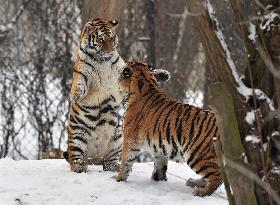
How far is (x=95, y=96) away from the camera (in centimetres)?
566

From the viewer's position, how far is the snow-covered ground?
4.38m

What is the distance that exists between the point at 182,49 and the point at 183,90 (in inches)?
25.4

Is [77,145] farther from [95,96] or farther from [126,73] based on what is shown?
[126,73]

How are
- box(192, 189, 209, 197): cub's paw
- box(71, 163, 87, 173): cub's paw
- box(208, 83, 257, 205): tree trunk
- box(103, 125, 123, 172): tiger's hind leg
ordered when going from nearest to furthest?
box(208, 83, 257, 205): tree trunk → box(192, 189, 209, 197): cub's paw → box(71, 163, 87, 173): cub's paw → box(103, 125, 123, 172): tiger's hind leg

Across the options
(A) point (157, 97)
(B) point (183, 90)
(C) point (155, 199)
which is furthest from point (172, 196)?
(B) point (183, 90)

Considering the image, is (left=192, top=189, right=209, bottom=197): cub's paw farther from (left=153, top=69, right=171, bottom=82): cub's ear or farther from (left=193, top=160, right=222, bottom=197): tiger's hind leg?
(left=153, top=69, right=171, bottom=82): cub's ear

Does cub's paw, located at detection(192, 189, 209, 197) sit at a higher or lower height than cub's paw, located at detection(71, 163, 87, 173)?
lower

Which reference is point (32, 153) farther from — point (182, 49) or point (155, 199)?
point (155, 199)

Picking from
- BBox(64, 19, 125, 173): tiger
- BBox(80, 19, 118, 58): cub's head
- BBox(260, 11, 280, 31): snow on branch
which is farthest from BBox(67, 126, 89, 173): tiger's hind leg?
BBox(260, 11, 280, 31): snow on branch

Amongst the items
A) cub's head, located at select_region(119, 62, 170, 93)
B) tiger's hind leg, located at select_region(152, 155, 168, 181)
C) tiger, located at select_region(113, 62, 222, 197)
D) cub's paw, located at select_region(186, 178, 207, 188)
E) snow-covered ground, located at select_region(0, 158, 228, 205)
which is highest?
cub's head, located at select_region(119, 62, 170, 93)

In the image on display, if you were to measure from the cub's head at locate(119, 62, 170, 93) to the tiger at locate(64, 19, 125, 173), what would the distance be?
43 centimetres

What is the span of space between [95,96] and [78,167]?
24.7 inches

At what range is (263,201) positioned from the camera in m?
2.57

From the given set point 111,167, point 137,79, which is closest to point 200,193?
point 137,79
